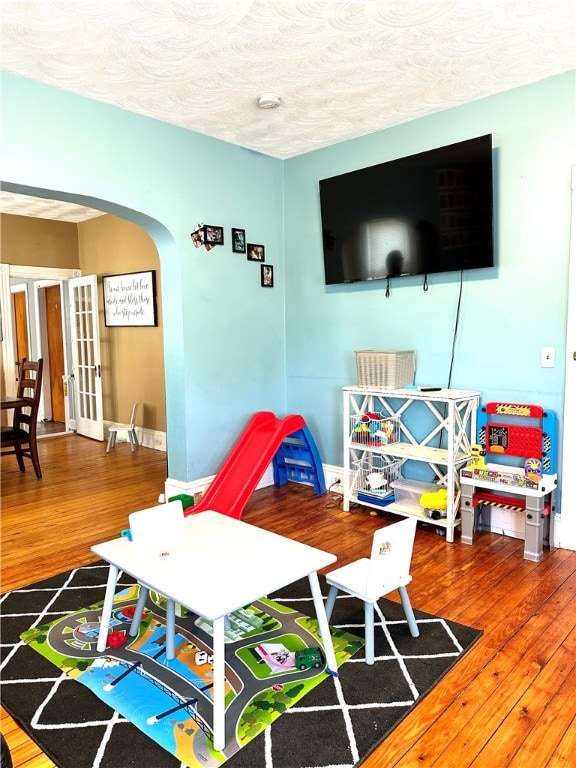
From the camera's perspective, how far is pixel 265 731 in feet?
5.83

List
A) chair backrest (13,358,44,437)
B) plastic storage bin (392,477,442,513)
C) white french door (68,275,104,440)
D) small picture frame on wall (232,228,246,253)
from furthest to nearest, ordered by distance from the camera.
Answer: white french door (68,275,104,440) → chair backrest (13,358,44,437) → small picture frame on wall (232,228,246,253) → plastic storage bin (392,477,442,513)

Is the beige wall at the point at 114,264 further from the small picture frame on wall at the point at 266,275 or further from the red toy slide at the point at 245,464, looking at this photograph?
the red toy slide at the point at 245,464

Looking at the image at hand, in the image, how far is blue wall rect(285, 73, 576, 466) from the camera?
3.17 m

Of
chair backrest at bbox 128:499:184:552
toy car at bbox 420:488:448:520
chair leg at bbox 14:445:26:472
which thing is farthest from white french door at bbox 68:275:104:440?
chair backrest at bbox 128:499:184:552

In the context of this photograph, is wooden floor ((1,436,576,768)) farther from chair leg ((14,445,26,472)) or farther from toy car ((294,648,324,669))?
toy car ((294,648,324,669))

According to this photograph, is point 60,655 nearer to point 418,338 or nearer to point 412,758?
point 412,758

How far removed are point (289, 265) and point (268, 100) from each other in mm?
1514

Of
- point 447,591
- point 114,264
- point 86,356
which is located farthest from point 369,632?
point 86,356

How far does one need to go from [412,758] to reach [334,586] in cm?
69

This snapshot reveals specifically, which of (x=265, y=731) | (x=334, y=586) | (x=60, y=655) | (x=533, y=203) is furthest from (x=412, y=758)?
(x=533, y=203)

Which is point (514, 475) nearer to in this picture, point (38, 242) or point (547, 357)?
point (547, 357)

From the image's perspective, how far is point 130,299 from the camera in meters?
6.23

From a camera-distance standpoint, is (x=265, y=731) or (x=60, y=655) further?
(x=60, y=655)

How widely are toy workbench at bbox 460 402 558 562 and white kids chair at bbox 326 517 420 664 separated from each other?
1.13 m
